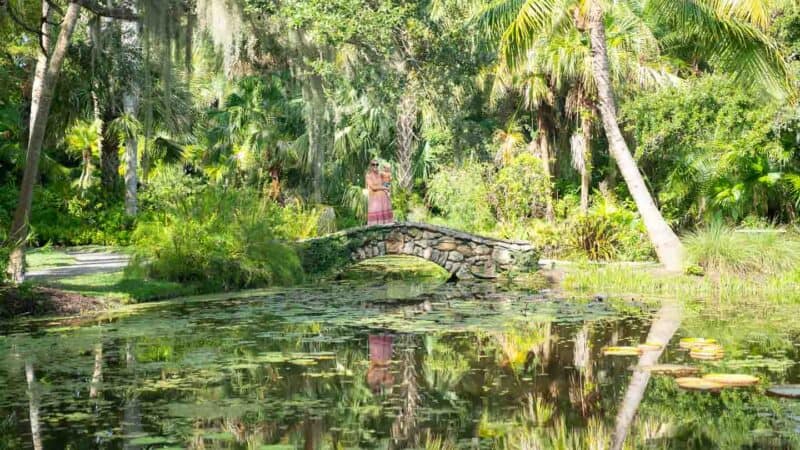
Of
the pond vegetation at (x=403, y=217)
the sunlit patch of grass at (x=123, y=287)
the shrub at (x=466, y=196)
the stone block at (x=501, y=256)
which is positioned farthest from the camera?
the shrub at (x=466, y=196)

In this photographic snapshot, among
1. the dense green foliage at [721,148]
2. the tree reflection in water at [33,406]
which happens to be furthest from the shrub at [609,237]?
the tree reflection in water at [33,406]

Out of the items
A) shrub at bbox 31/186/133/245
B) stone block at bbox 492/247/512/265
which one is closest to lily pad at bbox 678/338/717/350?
stone block at bbox 492/247/512/265

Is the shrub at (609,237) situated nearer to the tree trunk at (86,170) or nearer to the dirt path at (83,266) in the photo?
the dirt path at (83,266)

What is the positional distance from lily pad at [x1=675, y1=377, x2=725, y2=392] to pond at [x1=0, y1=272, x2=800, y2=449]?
80 millimetres

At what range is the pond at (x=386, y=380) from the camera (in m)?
6.98

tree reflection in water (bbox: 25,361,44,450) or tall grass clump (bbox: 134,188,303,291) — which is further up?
tall grass clump (bbox: 134,188,303,291)

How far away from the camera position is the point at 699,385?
27.3 feet

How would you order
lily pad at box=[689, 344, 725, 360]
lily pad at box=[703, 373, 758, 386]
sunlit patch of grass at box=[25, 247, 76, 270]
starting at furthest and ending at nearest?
sunlit patch of grass at box=[25, 247, 76, 270] < lily pad at box=[689, 344, 725, 360] < lily pad at box=[703, 373, 758, 386]

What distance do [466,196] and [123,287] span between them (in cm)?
1192

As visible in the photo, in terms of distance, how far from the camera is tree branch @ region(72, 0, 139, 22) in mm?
14430

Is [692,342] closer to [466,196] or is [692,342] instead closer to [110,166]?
[466,196]

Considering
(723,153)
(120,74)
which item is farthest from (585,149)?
(120,74)

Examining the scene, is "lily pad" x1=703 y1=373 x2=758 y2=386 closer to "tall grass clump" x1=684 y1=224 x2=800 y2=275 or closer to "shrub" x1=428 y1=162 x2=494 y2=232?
"tall grass clump" x1=684 y1=224 x2=800 y2=275

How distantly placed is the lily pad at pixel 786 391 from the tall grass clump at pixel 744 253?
9953 millimetres
